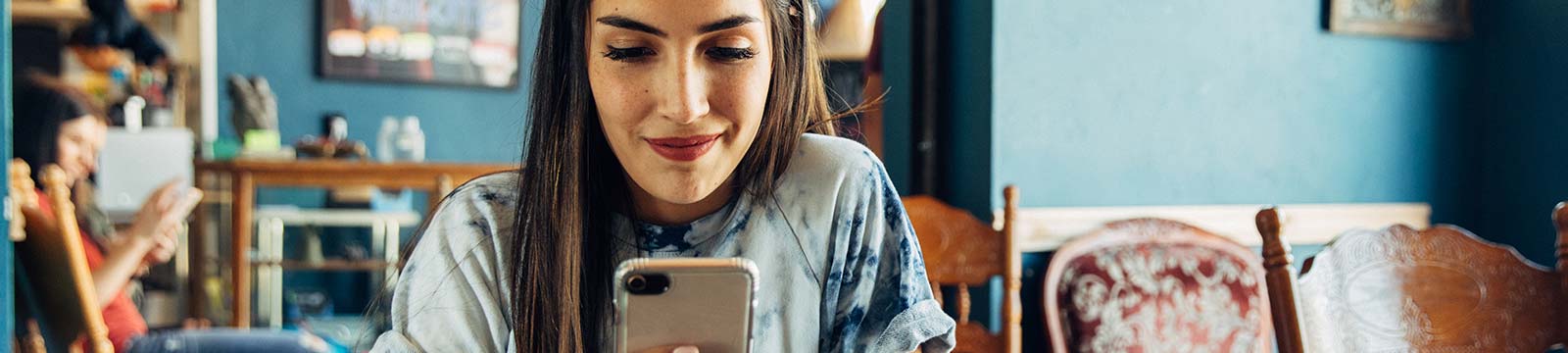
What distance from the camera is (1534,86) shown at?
2.38 metres

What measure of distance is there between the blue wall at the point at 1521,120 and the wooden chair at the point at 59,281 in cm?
269

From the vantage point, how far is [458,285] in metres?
0.85

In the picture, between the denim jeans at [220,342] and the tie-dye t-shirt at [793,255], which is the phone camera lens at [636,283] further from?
the denim jeans at [220,342]

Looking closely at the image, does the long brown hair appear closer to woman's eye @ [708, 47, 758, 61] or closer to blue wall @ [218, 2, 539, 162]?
woman's eye @ [708, 47, 758, 61]

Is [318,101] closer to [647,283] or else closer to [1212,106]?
[1212,106]

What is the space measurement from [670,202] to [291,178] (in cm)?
321

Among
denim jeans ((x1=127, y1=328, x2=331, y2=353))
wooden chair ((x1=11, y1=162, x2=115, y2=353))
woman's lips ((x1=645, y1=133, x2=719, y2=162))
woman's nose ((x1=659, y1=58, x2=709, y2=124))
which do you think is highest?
woman's nose ((x1=659, y1=58, x2=709, y2=124))

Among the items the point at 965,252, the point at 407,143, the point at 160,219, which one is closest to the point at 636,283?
the point at 965,252

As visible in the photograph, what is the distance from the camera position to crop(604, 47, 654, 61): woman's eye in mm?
795

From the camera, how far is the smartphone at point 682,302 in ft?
2.13

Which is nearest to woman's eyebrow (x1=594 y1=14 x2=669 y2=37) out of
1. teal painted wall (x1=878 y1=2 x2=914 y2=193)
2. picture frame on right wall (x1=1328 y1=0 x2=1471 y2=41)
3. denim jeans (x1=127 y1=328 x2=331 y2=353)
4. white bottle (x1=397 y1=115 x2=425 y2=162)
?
teal painted wall (x1=878 y1=2 x2=914 y2=193)

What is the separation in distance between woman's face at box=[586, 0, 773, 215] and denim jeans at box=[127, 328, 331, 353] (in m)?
1.66

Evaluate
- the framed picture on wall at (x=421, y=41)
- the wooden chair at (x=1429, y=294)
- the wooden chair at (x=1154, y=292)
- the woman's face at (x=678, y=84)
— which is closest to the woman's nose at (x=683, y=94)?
the woman's face at (x=678, y=84)

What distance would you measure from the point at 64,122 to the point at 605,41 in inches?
98.1
